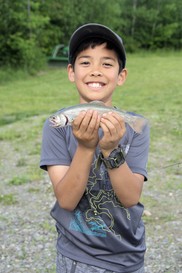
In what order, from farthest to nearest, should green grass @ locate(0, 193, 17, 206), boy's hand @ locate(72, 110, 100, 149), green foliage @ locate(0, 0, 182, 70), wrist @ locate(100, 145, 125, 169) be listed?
green foliage @ locate(0, 0, 182, 70)
green grass @ locate(0, 193, 17, 206)
wrist @ locate(100, 145, 125, 169)
boy's hand @ locate(72, 110, 100, 149)

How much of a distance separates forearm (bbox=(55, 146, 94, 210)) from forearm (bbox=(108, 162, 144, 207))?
0.12 m

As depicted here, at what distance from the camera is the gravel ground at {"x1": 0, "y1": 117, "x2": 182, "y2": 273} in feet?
12.9

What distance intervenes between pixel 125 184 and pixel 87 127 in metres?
0.34

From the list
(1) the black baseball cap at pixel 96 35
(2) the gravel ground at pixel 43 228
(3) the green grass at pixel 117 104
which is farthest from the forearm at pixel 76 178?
(3) the green grass at pixel 117 104

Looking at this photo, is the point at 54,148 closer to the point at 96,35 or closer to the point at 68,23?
the point at 96,35

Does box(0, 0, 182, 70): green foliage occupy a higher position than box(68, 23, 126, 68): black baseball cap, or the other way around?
box(68, 23, 126, 68): black baseball cap

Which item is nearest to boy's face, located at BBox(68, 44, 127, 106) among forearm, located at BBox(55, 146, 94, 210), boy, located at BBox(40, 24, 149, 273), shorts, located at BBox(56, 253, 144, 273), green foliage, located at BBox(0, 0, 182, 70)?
boy, located at BBox(40, 24, 149, 273)

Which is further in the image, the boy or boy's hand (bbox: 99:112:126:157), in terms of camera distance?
the boy

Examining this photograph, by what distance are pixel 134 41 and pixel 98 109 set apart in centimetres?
4212

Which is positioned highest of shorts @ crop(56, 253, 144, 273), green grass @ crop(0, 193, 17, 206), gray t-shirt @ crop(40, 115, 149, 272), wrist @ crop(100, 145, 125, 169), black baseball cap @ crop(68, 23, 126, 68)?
black baseball cap @ crop(68, 23, 126, 68)

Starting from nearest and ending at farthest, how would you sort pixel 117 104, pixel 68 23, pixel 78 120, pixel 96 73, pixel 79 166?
pixel 78 120
pixel 79 166
pixel 96 73
pixel 117 104
pixel 68 23

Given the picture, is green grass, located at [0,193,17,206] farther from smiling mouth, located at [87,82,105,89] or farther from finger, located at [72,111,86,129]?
finger, located at [72,111,86,129]

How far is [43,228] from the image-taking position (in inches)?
182

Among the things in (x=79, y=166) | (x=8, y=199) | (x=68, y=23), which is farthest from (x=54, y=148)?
(x=68, y=23)
